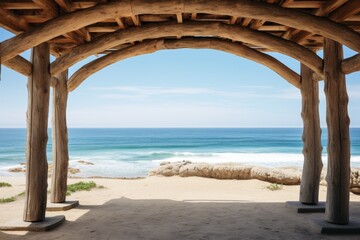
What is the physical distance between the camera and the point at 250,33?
249 inches

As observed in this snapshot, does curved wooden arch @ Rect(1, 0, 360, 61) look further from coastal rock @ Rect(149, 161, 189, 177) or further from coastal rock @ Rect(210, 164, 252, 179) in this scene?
coastal rock @ Rect(149, 161, 189, 177)

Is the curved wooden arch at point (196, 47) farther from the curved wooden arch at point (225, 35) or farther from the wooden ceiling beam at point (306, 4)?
the wooden ceiling beam at point (306, 4)

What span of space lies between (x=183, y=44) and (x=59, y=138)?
369cm

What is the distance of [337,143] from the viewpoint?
5.86 m

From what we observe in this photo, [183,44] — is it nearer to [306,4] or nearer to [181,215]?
[306,4]

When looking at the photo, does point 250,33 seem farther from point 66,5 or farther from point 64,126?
Result: point 64,126

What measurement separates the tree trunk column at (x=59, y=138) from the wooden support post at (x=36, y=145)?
1439 millimetres

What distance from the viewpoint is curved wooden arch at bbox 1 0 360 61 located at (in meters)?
4.91

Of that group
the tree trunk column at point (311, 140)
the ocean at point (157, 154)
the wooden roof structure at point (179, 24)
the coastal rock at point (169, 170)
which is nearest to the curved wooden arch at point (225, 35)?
the wooden roof structure at point (179, 24)

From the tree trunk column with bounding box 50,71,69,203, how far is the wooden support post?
144 cm

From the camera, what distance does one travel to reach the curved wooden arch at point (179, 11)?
4.91 meters

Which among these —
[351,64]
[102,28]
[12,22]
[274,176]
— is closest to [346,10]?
[351,64]

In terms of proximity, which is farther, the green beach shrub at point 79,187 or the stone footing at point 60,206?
the green beach shrub at point 79,187

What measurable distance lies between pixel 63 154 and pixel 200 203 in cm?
366
